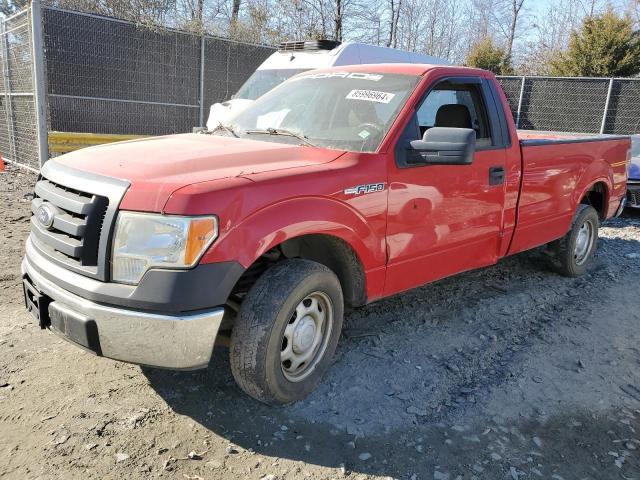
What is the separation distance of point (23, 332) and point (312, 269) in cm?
229

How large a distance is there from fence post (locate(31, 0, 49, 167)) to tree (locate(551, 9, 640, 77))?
17.6 metres

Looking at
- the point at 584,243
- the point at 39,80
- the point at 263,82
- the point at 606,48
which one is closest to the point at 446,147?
the point at 584,243

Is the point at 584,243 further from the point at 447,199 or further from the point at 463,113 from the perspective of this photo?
the point at 447,199

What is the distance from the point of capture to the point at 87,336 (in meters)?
2.68

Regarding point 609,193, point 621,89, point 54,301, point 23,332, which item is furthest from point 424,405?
point 621,89

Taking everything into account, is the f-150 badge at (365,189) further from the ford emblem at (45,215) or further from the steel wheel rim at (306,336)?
the ford emblem at (45,215)

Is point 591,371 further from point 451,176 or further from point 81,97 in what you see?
point 81,97

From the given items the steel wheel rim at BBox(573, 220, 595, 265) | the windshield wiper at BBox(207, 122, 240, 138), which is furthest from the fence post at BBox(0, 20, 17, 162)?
the steel wheel rim at BBox(573, 220, 595, 265)

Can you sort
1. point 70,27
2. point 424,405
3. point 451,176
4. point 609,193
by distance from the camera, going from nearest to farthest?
1. point 424,405
2. point 451,176
3. point 609,193
4. point 70,27

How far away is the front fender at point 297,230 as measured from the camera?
2.69 metres

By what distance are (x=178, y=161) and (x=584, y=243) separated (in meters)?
4.82

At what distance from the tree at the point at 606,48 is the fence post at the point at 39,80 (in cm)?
1764

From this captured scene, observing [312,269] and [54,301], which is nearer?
[54,301]

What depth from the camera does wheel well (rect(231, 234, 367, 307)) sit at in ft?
10.5
